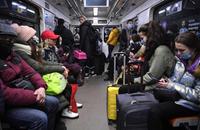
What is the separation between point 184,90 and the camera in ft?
7.13

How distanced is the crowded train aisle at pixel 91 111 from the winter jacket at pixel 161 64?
3.16 ft

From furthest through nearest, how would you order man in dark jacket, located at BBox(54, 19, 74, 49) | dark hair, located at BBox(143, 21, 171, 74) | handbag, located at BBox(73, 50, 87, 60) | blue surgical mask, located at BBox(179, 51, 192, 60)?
handbag, located at BBox(73, 50, 87, 60) < man in dark jacket, located at BBox(54, 19, 74, 49) < dark hair, located at BBox(143, 21, 171, 74) < blue surgical mask, located at BBox(179, 51, 192, 60)

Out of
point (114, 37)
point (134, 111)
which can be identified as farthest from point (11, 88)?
point (114, 37)

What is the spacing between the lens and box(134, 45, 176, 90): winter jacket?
273 centimetres

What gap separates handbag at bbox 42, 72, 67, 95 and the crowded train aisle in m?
0.68

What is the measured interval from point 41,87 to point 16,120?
48 centimetres

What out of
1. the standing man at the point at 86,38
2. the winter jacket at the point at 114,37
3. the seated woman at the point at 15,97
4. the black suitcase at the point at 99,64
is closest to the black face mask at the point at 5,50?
the seated woman at the point at 15,97

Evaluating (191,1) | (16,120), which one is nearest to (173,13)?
(191,1)

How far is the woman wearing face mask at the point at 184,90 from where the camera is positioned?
217cm

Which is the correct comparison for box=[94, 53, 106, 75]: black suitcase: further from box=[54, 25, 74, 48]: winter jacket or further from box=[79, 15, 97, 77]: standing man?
box=[54, 25, 74, 48]: winter jacket

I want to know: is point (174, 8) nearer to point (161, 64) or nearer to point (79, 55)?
point (79, 55)

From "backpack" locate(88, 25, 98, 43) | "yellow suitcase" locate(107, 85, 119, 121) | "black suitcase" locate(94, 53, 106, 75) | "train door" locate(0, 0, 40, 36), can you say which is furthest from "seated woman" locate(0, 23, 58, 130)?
"black suitcase" locate(94, 53, 106, 75)

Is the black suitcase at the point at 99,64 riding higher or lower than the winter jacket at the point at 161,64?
lower

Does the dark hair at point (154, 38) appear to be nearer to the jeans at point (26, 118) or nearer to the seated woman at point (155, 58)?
the seated woman at point (155, 58)
